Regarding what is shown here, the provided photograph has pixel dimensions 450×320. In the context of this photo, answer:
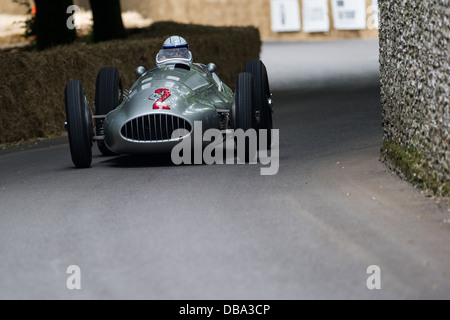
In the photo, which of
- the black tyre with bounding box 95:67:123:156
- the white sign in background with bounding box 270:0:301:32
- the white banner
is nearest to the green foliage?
the black tyre with bounding box 95:67:123:156

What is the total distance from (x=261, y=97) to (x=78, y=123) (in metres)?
2.49

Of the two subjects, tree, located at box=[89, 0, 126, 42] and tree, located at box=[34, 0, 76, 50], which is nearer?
tree, located at box=[34, 0, 76, 50]

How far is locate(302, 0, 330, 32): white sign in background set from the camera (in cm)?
4703

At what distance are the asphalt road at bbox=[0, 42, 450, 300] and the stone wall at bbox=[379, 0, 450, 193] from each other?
33 cm

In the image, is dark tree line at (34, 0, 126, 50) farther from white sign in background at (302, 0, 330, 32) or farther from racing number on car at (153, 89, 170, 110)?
white sign in background at (302, 0, 330, 32)

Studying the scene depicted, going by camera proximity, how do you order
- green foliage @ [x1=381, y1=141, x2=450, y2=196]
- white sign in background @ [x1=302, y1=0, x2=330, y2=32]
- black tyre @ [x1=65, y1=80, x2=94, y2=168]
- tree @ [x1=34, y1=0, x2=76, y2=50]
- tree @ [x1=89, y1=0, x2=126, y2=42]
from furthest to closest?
white sign in background @ [x1=302, y1=0, x2=330, y2=32], tree @ [x1=89, y1=0, x2=126, y2=42], tree @ [x1=34, y1=0, x2=76, y2=50], black tyre @ [x1=65, y1=80, x2=94, y2=168], green foliage @ [x1=381, y1=141, x2=450, y2=196]

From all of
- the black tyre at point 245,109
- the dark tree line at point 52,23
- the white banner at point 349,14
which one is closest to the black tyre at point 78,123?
the black tyre at point 245,109

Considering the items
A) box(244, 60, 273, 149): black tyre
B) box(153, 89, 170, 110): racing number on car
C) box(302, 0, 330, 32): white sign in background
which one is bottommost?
box(302, 0, 330, 32): white sign in background

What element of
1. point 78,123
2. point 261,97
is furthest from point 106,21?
point 78,123

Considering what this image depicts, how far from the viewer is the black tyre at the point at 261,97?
1220 cm

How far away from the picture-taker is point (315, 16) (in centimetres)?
4728

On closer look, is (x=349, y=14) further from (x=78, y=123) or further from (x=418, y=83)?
(x=418, y=83)

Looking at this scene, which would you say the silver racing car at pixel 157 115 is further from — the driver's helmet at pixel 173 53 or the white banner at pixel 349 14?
the white banner at pixel 349 14

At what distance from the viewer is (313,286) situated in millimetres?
5965
